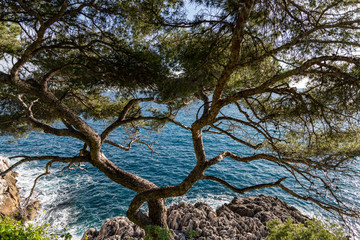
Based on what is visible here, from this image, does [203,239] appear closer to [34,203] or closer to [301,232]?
[301,232]

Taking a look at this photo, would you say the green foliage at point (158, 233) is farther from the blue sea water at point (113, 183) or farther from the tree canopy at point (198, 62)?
the blue sea water at point (113, 183)

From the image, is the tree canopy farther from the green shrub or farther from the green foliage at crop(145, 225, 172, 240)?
the green foliage at crop(145, 225, 172, 240)

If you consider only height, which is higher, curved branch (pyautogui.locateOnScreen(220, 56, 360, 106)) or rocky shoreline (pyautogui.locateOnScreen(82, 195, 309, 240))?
curved branch (pyautogui.locateOnScreen(220, 56, 360, 106))

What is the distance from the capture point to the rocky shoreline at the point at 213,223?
19.6ft

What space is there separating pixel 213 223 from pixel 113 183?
6.72 m

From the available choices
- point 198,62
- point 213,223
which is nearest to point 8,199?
point 213,223

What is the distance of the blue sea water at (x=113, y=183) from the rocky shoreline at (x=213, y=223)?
1.37 metres

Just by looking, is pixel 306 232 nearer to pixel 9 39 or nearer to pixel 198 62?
pixel 198 62

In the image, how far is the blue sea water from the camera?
841cm

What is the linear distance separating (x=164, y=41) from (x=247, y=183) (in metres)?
10.1

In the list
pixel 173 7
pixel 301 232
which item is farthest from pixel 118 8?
pixel 301 232

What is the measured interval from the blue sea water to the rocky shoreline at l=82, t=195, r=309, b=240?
1.37 metres

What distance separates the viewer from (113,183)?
11242 millimetres

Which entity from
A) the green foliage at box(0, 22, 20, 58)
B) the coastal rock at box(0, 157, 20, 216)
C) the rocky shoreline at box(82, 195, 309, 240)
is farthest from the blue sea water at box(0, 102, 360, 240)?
the green foliage at box(0, 22, 20, 58)
